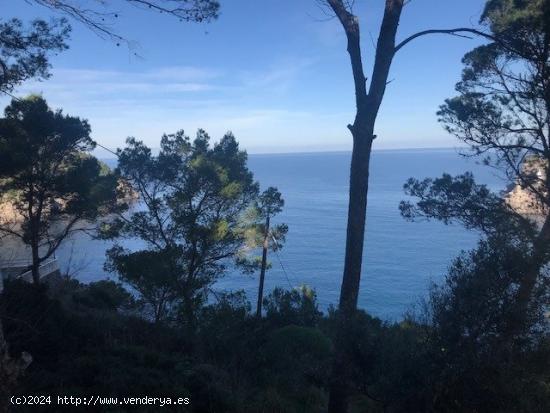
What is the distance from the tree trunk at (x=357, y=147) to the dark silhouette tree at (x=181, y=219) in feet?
29.7

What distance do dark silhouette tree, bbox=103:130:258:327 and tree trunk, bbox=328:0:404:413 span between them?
9054 mm

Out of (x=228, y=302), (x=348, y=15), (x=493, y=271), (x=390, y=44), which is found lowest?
(x=228, y=302)

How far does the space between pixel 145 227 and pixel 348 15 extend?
429 inches

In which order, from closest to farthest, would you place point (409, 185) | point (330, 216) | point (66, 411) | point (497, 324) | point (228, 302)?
point (66, 411) < point (497, 324) < point (409, 185) < point (228, 302) < point (330, 216)

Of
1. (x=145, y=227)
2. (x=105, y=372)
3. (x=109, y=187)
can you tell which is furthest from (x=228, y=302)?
(x=105, y=372)

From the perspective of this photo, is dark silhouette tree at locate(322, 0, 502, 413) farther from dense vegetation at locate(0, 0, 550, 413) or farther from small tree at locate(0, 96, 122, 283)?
small tree at locate(0, 96, 122, 283)

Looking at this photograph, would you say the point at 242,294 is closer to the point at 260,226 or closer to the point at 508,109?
the point at 260,226

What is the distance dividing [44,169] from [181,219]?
4.13 meters

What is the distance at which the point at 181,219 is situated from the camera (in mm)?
14289

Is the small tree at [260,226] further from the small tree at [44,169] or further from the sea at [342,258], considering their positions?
the sea at [342,258]

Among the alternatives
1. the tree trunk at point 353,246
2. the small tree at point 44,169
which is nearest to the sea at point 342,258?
the small tree at point 44,169

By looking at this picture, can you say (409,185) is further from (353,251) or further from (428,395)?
(428,395)

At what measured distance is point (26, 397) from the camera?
4.77 meters

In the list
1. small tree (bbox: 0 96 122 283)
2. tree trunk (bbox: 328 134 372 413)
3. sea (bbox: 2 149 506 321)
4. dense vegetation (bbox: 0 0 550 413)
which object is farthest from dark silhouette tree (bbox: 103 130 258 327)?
tree trunk (bbox: 328 134 372 413)
